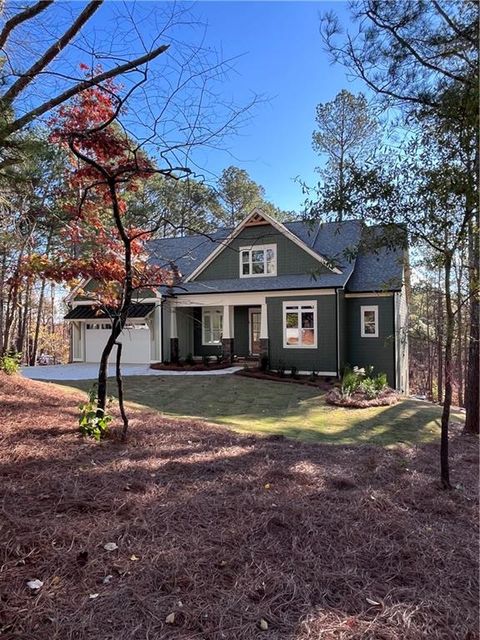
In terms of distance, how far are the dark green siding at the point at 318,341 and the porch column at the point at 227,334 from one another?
1.91 metres

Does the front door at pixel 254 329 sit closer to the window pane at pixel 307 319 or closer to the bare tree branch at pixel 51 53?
the window pane at pixel 307 319

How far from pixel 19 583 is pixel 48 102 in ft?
18.5

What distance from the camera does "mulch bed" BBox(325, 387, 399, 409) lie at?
11305mm

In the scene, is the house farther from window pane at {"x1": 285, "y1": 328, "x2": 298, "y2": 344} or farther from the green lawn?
the green lawn

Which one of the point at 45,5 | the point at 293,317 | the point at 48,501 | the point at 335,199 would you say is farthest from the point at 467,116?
the point at 293,317

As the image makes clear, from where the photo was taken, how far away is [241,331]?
19031mm

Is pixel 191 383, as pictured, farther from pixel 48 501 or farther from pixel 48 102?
pixel 48 501

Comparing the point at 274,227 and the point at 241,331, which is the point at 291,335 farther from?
the point at 274,227

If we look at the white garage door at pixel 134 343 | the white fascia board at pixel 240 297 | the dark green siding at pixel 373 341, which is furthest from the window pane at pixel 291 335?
the white garage door at pixel 134 343

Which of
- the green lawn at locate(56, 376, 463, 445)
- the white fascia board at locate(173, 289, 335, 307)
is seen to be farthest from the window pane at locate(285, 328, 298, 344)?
the green lawn at locate(56, 376, 463, 445)

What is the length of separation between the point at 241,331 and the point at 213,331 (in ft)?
4.51

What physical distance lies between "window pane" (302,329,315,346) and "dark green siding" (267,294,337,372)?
235 millimetres

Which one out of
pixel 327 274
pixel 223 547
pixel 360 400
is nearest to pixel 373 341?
pixel 327 274

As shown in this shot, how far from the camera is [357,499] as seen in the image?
3811mm
